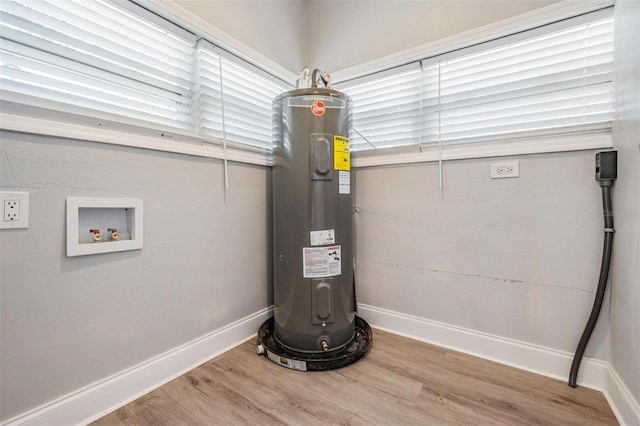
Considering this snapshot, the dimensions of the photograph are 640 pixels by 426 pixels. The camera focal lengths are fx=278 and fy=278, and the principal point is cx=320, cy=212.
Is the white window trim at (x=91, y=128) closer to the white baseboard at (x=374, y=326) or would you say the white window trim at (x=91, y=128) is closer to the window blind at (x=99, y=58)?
the window blind at (x=99, y=58)

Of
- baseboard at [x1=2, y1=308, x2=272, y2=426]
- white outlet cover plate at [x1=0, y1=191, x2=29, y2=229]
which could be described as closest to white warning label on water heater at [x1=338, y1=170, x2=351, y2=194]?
baseboard at [x1=2, y1=308, x2=272, y2=426]

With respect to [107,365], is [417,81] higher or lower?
higher

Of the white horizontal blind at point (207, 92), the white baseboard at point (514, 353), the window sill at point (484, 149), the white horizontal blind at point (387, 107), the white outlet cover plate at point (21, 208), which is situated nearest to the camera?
the white outlet cover plate at point (21, 208)

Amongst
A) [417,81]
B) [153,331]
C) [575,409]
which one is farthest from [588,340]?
[153,331]

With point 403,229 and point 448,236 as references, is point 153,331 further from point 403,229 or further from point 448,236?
point 448,236

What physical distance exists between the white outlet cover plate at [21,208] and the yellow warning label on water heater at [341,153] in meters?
1.24

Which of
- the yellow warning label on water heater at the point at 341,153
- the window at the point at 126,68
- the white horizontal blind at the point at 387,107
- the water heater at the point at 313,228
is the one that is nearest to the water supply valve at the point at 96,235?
the window at the point at 126,68

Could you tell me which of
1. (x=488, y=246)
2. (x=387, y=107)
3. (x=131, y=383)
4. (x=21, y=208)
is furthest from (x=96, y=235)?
(x=488, y=246)

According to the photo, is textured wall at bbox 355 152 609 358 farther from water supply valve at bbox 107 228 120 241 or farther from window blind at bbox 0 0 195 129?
water supply valve at bbox 107 228 120 241

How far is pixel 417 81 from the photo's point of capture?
1.77 m

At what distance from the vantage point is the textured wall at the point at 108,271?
0.96m

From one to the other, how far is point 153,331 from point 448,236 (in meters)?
1.63

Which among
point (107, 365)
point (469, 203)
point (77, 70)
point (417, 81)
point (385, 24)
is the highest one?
point (385, 24)

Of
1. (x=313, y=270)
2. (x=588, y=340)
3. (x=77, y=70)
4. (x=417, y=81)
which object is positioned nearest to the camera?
(x=77, y=70)
